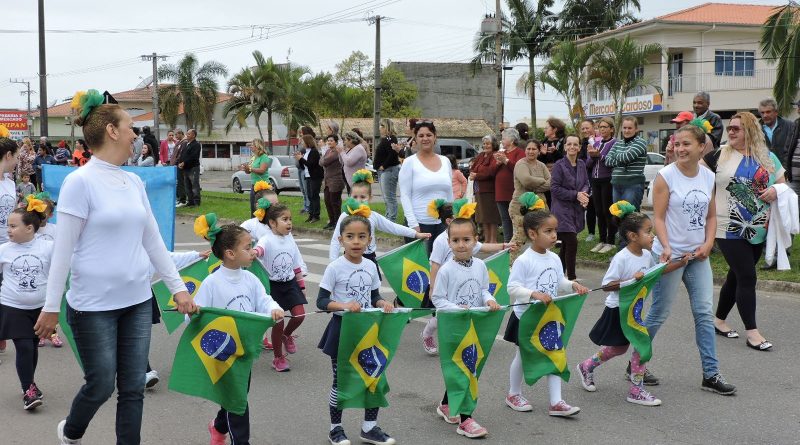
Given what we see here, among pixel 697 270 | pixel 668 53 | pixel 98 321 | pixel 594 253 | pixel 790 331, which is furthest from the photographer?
pixel 668 53

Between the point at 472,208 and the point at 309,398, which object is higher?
the point at 472,208

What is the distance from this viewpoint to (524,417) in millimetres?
5648

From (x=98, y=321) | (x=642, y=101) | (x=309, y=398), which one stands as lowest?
(x=309, y=398)

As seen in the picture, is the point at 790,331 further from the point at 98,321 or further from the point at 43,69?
the point at 43,69

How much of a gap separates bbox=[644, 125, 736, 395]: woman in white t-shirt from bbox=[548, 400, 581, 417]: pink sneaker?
106 centimetres

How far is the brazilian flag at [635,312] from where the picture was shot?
19.3ft

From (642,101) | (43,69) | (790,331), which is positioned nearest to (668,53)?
(642,101)

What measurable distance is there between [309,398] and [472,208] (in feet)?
5.98

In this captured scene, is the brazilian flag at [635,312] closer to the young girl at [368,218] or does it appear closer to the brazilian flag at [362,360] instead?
the brazilian flag at [362,360]

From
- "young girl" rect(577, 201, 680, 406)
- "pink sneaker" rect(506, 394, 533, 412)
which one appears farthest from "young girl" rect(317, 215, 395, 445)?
"young girl" rect(577, 201, 680, 406)

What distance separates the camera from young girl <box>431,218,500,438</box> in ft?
18.0

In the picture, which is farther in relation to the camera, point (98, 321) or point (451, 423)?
point (451, 423)

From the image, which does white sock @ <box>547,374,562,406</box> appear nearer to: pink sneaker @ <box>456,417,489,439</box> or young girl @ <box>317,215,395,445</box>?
pink sneaker @ <box>456,417,489,439</box>

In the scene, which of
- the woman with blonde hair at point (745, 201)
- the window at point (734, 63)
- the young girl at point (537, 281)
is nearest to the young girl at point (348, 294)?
the young girl at point (537, 281)
